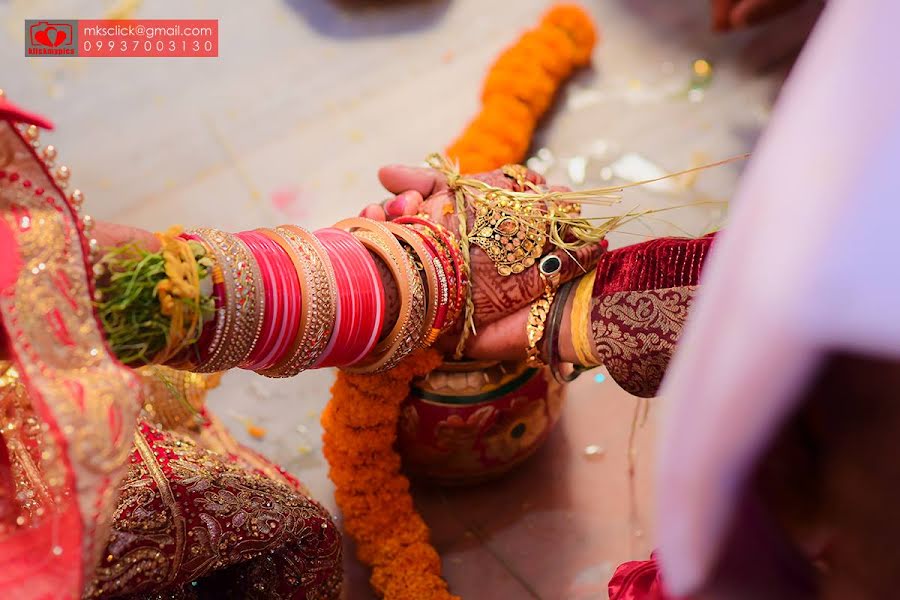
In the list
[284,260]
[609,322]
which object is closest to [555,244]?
[609,322]

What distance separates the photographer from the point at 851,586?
1.44ft

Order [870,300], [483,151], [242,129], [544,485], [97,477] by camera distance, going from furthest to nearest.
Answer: [242,129] → [483,151] → [544,485] → [97,477] → [870,300]

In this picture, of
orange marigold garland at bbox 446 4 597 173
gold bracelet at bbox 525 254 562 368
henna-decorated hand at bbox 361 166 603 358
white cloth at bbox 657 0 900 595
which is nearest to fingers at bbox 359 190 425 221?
henna-decorated hand at bbox 361 166 603 358

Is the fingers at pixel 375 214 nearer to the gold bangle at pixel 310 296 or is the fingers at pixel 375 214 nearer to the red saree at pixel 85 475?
the gold bangle at pixel 310 296

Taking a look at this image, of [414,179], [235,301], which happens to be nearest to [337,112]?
[414,179]

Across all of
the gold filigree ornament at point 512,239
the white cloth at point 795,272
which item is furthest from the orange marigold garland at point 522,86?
the white cloth at point 795,272

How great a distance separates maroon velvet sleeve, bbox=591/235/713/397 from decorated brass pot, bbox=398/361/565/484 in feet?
0.69

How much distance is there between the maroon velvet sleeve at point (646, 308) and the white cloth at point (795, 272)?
592 mm

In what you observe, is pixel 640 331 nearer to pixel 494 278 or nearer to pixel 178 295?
pixel 494 278

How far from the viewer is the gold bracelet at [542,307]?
1.12 metres

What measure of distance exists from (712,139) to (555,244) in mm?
822

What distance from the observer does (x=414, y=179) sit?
1.26 m

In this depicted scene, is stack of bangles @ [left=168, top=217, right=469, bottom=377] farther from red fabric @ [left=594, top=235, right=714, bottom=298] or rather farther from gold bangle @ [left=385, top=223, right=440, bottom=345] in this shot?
red fabric @ [left=594, top=235, right=714, bottom=298]

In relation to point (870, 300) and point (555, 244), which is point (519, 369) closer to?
point (555, 244)
